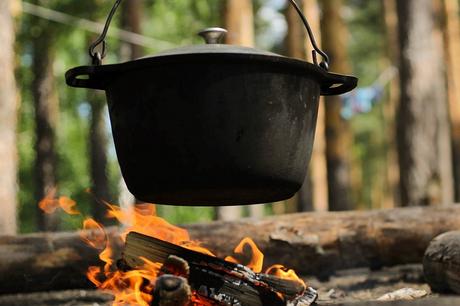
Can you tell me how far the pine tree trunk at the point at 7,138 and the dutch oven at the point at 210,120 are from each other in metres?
3.88

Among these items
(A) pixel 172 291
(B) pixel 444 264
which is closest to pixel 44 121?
(B) pixel 444 264

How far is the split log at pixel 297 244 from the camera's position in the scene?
14.2ft

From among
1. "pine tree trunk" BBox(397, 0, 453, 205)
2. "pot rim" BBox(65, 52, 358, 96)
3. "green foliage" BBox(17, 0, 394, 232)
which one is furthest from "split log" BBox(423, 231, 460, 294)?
"green foliage" BBox(17, 0, 394, 232)

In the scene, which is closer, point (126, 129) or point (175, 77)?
point (175, 77)

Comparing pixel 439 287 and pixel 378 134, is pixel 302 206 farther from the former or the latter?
pixel 378 134

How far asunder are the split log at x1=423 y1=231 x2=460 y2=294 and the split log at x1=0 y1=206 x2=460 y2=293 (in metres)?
0.87

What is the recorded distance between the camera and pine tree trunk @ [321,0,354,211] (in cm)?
1101

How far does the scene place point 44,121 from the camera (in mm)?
14242

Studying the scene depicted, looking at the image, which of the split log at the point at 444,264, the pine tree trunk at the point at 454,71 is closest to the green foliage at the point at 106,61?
the pine tree trunk at the point at 454,71

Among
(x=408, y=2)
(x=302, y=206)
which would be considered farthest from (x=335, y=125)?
(x=408, y=2)

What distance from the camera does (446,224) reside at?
189 inches

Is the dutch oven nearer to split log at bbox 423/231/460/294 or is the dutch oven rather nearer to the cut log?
split log at bbox 423/231/460/294

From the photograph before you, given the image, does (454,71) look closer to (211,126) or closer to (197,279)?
(197,279)

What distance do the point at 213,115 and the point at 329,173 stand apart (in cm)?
890
